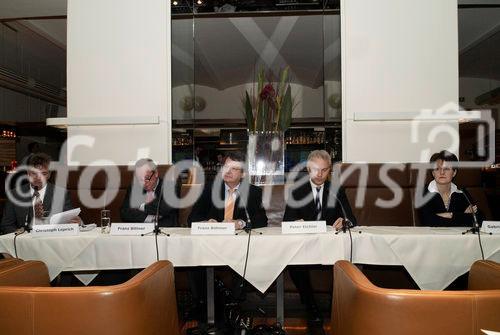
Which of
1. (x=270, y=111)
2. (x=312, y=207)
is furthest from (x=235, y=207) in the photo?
(x=270, y=111)

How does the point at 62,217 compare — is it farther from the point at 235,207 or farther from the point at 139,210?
the point at 235,207

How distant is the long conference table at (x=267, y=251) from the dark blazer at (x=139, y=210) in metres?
0.79

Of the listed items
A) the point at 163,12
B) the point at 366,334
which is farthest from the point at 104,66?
the point at 366,334

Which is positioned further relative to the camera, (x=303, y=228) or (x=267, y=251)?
(x=303, y=228)

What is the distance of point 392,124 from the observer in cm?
370

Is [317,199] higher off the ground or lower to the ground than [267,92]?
lower

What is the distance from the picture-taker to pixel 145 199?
9.90 ft

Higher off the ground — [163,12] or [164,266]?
[163,12]

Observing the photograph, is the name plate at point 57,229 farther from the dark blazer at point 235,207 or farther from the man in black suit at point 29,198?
the dark blazer at point 235,207

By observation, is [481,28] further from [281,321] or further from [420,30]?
[281,321]

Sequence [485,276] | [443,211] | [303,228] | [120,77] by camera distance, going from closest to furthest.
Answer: [485,276]
[303,228]
[443,211]
[120,77]

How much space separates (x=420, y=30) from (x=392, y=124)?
902 mm

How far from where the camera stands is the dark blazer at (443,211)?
2.61 meters

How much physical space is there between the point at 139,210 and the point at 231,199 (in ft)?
2.25
